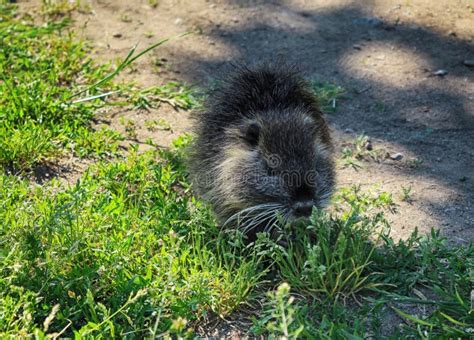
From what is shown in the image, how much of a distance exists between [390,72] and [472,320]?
3505mm

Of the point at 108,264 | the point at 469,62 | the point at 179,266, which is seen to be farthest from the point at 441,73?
the point at 108,264

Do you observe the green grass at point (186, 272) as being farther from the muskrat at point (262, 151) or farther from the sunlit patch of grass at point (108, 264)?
the muskrat at point (262, 151)

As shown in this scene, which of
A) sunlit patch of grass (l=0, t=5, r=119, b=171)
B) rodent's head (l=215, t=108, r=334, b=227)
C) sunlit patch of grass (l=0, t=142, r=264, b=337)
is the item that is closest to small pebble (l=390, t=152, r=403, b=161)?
rodent's head (l=215, t=108, r=334, b=227)

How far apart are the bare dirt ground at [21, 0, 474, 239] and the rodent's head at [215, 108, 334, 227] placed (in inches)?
33.3

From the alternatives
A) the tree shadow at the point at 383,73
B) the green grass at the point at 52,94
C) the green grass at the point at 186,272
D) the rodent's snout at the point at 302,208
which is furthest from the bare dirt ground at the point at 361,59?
the rodent's snout at the point at 302,208

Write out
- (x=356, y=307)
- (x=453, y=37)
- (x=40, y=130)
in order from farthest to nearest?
1. (x=453, y=37)
2. (x=40, y=130)
3. (x=356, y=307)

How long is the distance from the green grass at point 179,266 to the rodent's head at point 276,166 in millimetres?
201

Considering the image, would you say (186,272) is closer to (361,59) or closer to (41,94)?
(41,94)

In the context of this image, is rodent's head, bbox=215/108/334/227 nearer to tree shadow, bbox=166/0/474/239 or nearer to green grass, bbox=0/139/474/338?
green grass, bbox=0/139/474/338

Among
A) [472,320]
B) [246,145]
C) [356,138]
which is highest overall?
[246,145]

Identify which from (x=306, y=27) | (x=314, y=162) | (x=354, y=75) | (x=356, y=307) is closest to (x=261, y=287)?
(x=356, y=307)

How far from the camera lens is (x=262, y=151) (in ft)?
13.5

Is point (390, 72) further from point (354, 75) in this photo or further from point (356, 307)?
point (356, 307)

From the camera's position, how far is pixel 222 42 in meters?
6.70
